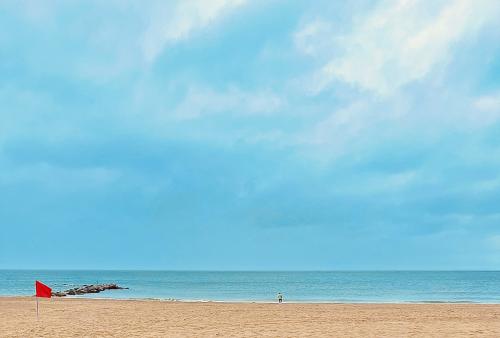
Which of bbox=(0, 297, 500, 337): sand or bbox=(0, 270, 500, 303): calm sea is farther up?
bbox=(0, 297, 500, 337): sand

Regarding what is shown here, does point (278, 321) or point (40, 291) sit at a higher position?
point (40, 291)

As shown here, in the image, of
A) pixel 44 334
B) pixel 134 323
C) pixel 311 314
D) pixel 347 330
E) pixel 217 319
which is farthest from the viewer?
pixel 311 314

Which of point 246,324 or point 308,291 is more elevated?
point 246,324

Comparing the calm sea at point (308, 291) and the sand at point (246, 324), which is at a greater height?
the sand at point (246, 324)

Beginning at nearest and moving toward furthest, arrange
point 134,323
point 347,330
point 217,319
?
point 347,330 → point 134,323 → point 217,319

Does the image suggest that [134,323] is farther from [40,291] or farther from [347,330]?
[347,330]

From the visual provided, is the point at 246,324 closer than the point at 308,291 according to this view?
Yes

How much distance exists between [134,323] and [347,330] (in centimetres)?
845

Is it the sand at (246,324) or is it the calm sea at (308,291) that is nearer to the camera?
the sand at (246,324)

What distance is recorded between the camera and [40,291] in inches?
789

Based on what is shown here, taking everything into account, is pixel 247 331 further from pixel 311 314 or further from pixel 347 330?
pixel 311 314

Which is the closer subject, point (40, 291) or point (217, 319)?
point (40, 291)

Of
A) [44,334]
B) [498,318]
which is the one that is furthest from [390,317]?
[44,334]

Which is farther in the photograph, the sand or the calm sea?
the calm sea
